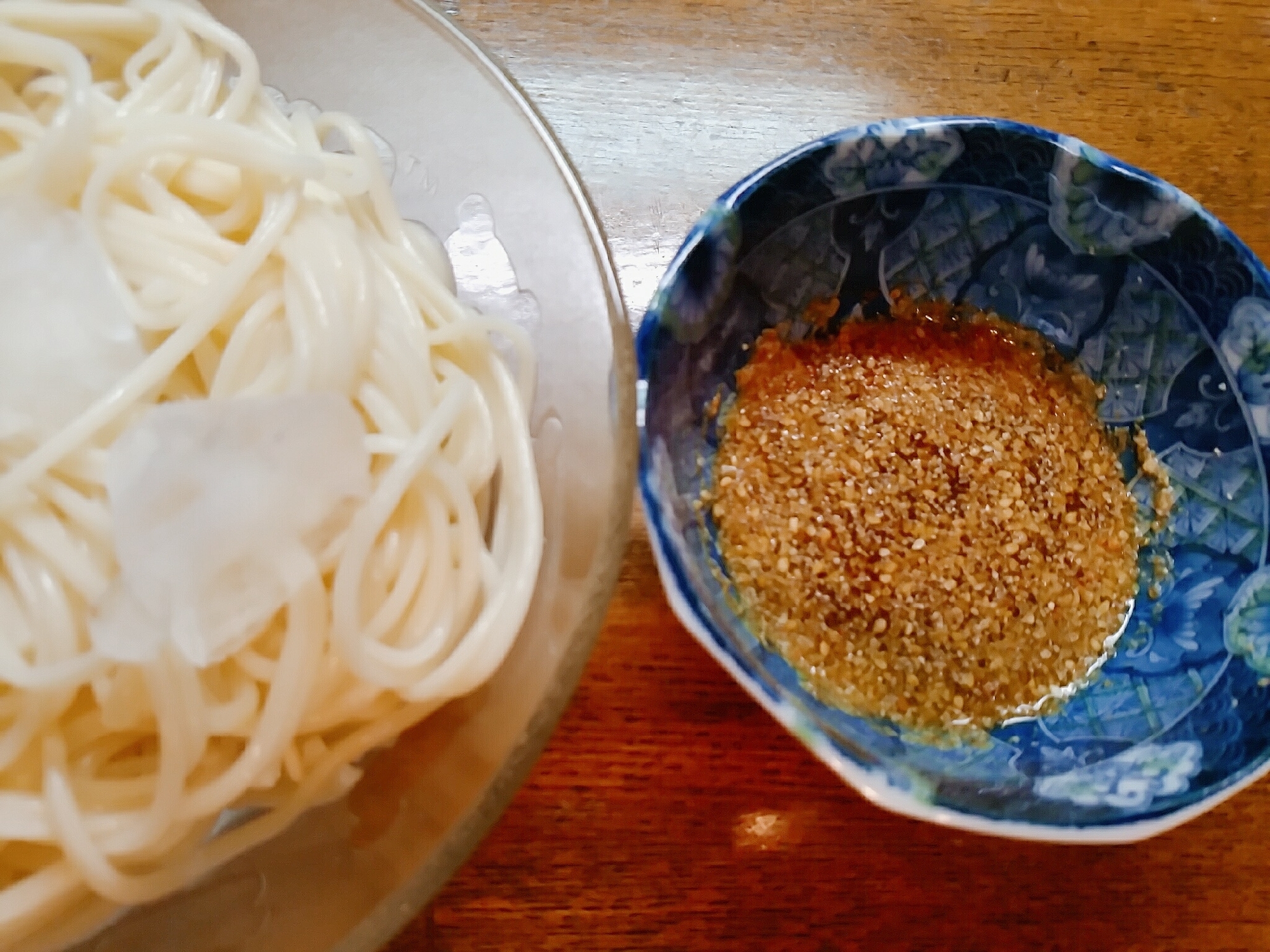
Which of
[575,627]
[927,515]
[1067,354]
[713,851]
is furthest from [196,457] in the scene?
[1067,354]

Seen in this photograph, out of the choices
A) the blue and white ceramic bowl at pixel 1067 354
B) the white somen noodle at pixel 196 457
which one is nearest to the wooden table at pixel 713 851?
the blue and white ceramic bowl at pixel 1067 354

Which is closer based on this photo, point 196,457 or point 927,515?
point 196,457

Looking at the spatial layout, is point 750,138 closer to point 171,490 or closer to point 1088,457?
point 1088,457

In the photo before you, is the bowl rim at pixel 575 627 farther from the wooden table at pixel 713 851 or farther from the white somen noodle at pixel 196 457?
the wooden table at pixel 713 851

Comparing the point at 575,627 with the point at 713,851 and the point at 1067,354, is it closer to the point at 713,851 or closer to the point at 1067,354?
the point at 713,851

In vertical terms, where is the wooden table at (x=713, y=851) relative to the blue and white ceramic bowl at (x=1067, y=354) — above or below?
below

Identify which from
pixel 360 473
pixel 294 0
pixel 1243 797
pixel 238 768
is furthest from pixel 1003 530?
pixel 294 0

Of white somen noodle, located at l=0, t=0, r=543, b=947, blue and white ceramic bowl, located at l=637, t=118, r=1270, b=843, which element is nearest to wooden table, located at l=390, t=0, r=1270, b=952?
blue and white ceramic bowl, located at l=637, t=118, r=1270, b=843
